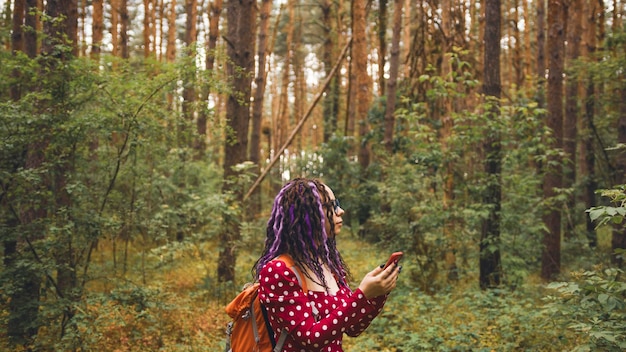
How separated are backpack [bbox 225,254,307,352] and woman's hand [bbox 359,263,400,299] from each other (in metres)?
0.32

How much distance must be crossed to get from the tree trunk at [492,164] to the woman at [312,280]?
684 centimetres

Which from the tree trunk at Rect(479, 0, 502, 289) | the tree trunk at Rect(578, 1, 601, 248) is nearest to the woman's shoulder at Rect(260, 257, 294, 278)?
the tree trunk at Rect(479, 0, 502, 289)

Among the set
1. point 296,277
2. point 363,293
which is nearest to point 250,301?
point 296,277

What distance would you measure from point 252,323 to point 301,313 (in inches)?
11.3

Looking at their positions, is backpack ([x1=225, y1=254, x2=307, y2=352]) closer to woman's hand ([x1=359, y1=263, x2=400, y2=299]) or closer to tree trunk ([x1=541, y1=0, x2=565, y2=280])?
woman's hand ([x1=359, y1=263, x2=400, y2=299])

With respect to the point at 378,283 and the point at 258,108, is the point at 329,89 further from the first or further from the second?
the point at 378,283

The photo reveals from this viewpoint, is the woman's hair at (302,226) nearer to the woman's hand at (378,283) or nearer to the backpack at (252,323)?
the backpack at (252,323)

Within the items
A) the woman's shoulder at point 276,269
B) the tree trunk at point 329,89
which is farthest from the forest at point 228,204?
the tree trunk at point 329,89

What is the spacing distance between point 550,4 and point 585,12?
25.5 feet

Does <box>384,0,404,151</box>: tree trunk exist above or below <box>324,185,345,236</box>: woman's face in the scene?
above

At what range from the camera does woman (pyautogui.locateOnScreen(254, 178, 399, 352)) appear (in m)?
2.14

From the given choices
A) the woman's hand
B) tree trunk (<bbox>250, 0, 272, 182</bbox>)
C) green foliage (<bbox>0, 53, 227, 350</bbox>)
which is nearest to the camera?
the woman's hand

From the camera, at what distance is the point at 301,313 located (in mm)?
2174

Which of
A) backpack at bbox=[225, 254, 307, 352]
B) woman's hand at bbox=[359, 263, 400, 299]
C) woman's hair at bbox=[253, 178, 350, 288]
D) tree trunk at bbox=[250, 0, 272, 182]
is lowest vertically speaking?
backpack at bbox=[225, 254, 307, 352]
